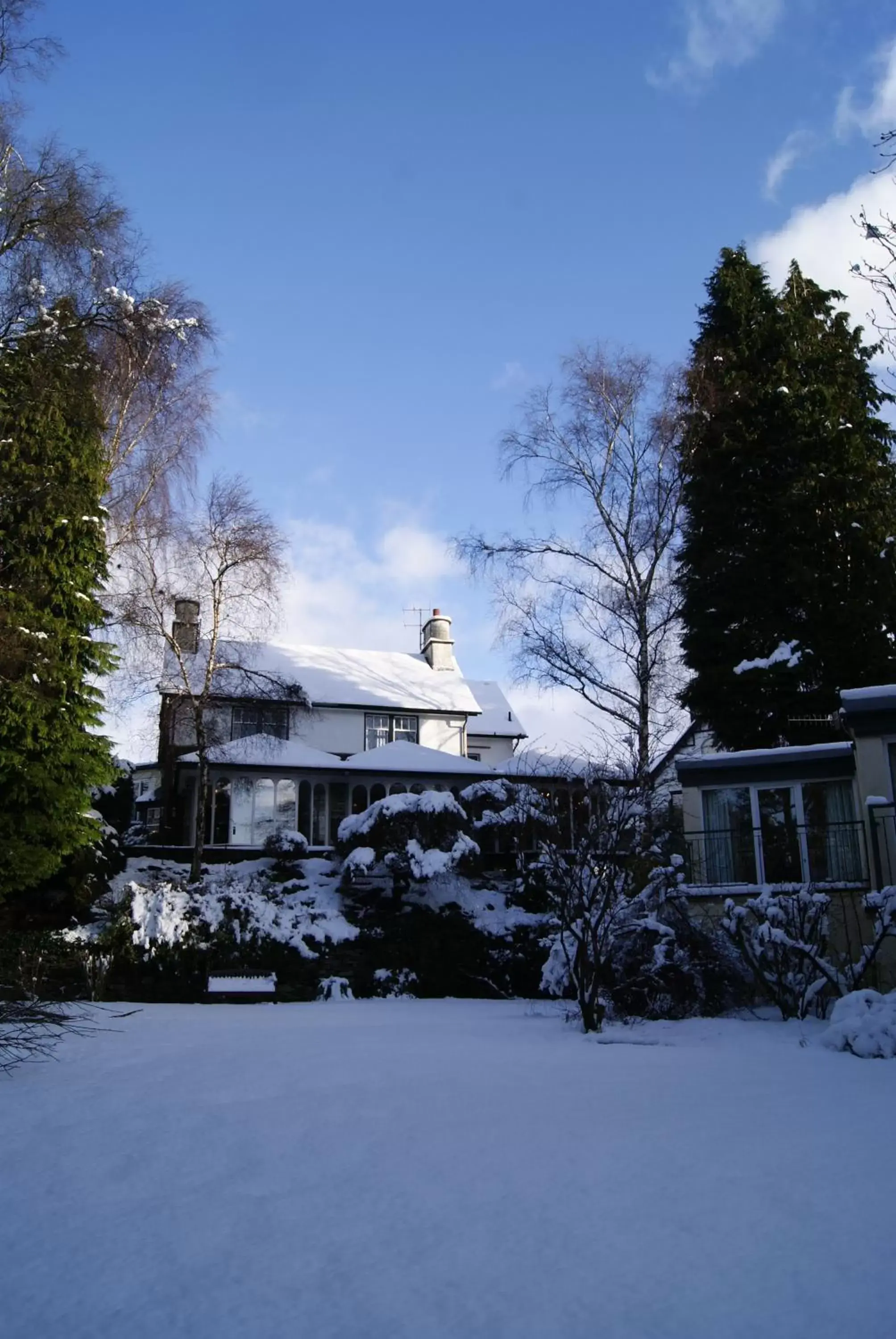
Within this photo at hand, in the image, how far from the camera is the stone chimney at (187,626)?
22.6 m

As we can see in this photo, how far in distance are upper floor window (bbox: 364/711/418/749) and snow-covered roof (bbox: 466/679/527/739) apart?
371 cm

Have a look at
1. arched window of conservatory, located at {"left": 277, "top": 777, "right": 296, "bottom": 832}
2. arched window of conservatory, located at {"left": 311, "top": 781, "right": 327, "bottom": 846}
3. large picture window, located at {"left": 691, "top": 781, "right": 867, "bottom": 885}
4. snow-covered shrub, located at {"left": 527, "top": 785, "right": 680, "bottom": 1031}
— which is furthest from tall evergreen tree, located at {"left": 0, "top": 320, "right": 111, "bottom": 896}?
arched window of conservatory, located at {"left": 311, "top": 781, "right": 327, "bottom": 846}

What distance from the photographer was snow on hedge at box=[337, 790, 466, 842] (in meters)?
19.4

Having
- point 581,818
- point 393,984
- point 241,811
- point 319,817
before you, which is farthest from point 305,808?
point 581,818

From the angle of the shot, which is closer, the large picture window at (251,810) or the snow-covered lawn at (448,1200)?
the snow-covered lawn at (448,1200)

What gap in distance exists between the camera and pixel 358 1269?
367cm

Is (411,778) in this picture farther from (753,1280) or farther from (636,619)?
(753,1280)

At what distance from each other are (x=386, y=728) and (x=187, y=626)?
10385 millimetres

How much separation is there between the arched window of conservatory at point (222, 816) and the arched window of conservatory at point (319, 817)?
8.19 feet

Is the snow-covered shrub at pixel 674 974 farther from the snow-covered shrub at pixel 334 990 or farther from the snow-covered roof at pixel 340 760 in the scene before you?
the snow-covered roof at pixel 340 760

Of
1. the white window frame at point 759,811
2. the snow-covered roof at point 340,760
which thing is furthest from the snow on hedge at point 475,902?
Result: the snow-covered roof at point 340,760

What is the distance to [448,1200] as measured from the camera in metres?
4.39

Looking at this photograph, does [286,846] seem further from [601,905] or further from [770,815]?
[601,905]

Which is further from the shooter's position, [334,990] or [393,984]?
[393,984]
